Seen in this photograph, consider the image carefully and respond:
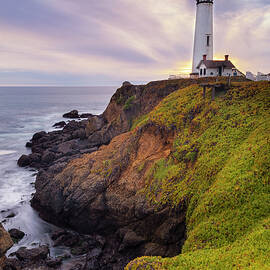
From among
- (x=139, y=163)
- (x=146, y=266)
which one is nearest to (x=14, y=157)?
(x=139, y=163)

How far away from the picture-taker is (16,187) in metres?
26.5

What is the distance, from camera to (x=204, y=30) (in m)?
37.1

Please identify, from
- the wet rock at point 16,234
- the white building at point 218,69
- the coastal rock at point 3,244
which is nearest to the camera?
the coastal rock at point 3,244

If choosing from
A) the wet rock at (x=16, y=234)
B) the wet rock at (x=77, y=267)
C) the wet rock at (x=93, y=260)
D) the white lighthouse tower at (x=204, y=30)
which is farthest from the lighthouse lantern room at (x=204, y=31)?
the wet rock at (x=77, y=267)

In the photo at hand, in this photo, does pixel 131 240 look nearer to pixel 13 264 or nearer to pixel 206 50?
pixel 13 264

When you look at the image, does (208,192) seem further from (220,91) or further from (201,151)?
(220,91)

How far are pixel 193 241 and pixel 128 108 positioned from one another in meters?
23.4

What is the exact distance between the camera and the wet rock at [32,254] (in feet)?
51.0

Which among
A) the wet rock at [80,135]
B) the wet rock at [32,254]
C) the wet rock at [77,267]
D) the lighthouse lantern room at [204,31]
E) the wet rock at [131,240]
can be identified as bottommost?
the wet rock at [77,267]

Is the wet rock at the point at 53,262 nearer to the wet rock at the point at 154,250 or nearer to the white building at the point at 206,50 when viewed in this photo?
the wet rock at the point at 154,250

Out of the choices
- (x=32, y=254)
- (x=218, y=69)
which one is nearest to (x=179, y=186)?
(x=32, y=254)

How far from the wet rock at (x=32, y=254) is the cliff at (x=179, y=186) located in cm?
295

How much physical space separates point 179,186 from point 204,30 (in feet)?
94.6

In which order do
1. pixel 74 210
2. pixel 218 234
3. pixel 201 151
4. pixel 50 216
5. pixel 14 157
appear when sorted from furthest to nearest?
pixel 14 157, pixel 50 216, pixel 74 210, pixel 201 151, pixel 218 234
